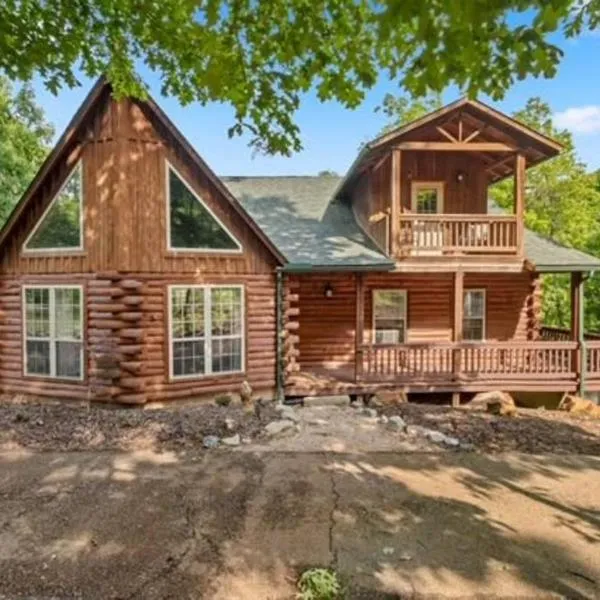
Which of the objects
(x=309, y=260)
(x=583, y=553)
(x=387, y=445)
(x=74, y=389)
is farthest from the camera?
(x=309, y=260)

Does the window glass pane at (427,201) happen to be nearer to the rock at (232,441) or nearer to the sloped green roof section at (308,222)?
the sloped green roof section at (308,222)

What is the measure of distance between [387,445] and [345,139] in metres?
22.4

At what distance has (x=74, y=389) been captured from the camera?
34.1 ft

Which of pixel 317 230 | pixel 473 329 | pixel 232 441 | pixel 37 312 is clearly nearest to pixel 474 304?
pixel 473 329

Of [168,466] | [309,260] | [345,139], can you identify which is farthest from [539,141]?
[345,139]

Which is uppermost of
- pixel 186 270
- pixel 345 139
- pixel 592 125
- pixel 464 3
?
pixel 592 125

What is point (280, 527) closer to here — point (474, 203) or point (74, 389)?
point (74, 389)

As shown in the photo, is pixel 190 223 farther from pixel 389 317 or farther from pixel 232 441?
pixel 389 317

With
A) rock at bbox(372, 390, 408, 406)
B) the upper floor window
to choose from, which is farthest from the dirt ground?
the upper floor window

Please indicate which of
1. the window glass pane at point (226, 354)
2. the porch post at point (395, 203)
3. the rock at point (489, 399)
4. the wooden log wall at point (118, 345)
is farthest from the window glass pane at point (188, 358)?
the rock at point (489, 399)

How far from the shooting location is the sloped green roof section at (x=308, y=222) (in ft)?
41.0

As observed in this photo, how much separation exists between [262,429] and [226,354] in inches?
118

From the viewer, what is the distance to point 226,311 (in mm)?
11148

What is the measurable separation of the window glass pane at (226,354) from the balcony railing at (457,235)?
→ 4.57 metres
